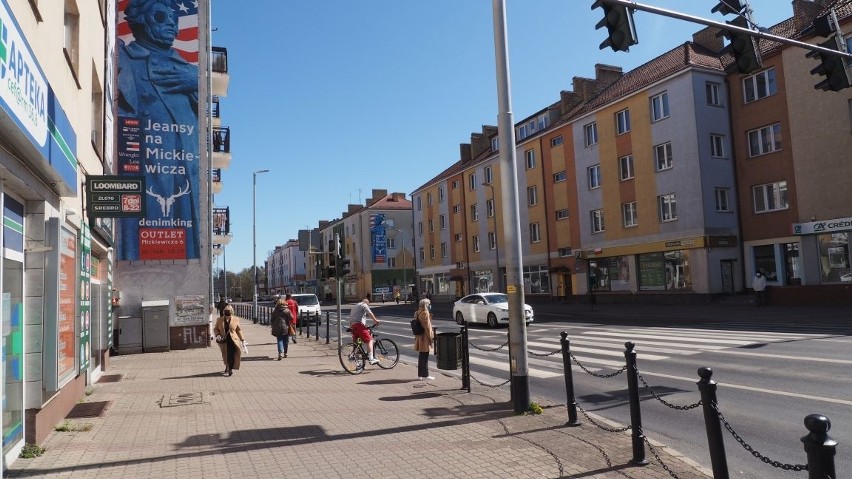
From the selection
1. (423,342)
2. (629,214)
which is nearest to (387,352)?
(423,342)

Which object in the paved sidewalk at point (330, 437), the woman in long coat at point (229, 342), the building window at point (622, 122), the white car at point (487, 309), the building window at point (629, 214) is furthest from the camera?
the building window at point (622, 122)

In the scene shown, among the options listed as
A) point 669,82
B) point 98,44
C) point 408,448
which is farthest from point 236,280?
point 408,448

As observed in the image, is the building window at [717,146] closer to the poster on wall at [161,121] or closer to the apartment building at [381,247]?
the poster on wall at [161,121]

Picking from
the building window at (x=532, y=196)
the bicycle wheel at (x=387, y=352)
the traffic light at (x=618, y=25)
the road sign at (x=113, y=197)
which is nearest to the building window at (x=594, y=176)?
the building window at (x=532, y=196)

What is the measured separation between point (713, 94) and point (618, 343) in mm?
21060

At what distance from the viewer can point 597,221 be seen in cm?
3791

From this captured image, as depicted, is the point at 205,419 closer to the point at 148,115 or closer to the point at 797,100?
the point at 148,115

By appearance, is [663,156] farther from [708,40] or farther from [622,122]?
[708,40]

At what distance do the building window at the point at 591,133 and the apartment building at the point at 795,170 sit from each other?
799cm

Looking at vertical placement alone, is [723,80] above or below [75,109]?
above

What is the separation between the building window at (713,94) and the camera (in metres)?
31.5

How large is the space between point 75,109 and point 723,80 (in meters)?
30.9

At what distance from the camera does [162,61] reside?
776 inches

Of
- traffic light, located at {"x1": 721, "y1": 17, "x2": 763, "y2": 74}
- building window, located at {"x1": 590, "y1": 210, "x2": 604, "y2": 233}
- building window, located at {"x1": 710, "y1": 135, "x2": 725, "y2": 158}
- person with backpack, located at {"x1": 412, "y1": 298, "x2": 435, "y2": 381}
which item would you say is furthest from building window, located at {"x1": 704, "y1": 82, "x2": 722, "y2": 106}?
person with backpack, located at {"x1": 412, "y1": 298, "x2": 435, "y2": 381}
